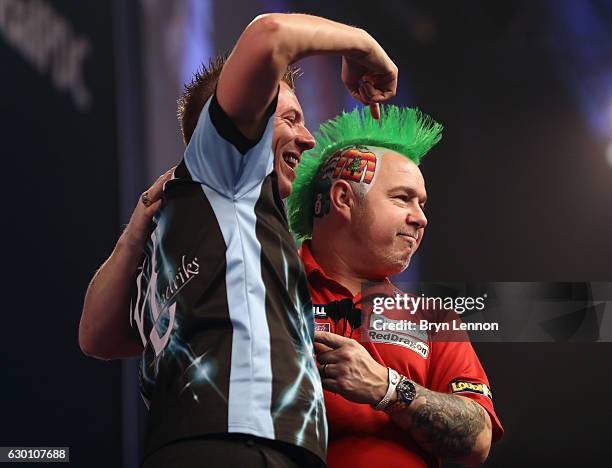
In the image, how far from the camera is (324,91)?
3096mm

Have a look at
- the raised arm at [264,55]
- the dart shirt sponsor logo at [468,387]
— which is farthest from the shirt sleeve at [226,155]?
the dart shirt sponsor logo at [468,387]

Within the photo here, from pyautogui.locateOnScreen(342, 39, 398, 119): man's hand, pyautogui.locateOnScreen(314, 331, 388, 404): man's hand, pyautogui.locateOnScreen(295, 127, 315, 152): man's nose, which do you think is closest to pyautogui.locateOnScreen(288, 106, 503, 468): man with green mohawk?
pyautogui.locateOnScreen(314, 331, 388, 404): man's hand

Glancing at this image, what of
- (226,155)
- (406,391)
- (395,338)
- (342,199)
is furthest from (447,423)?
(226,155)

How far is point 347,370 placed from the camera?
184 cm

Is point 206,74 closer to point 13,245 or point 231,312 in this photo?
point 231,312

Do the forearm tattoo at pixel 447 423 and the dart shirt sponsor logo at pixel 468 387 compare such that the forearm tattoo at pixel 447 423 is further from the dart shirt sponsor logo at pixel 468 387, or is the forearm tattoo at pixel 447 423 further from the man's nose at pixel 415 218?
the man's nose at pixel 415 218

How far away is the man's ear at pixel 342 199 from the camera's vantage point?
220 centimetres

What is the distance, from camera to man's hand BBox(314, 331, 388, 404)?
184 cm

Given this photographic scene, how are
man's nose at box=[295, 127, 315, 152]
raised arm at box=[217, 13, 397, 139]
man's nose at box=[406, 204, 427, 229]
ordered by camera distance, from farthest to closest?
man's nose at box=[406, 204, 427, 229], man's nose at box=[295, 127, 315, 152], raised arm at box=[217, 13, 397, 139]

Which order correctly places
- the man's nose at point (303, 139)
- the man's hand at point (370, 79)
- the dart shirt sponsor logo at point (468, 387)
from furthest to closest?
the dart shirt sponsor logo at point (468, 387) → the man's nose at point (303, 139) → the man's hand at point (370, 79)

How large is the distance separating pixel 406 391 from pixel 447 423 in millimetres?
117

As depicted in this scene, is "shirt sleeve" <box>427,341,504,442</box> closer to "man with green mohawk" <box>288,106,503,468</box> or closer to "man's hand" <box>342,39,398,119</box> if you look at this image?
"man with green mohawk" <box>288,106,503,468</box>

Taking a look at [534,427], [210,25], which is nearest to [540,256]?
[534,427]

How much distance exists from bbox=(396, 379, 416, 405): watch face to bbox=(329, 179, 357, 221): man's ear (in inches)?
17.8
